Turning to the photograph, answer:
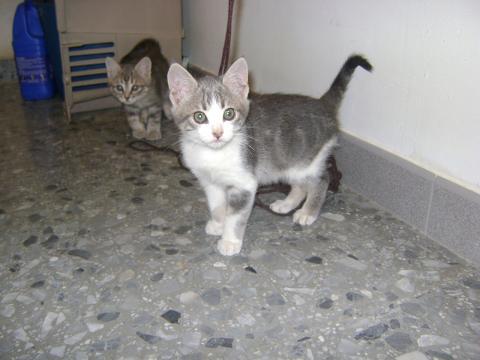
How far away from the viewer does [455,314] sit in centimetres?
128

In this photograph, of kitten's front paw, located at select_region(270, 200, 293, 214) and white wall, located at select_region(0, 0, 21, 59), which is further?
white wall, located at select_region(0, 0, 21, 59)

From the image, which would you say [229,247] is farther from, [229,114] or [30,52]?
[30,52]

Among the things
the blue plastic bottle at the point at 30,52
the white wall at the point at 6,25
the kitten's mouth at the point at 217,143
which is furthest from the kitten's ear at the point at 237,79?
the white wall at the point at 6,25

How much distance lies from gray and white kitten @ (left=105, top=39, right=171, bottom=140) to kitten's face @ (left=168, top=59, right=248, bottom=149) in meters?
1.08

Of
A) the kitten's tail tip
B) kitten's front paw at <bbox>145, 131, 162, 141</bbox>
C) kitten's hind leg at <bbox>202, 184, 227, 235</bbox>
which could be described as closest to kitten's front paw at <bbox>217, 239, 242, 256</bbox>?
kitten's hind leg at <bbox>202, 184, 227, 235</bbox>

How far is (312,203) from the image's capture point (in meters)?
1.79

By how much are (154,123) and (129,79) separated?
288 millimetres

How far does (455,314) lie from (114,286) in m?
1.01

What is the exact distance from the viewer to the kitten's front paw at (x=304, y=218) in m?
1.75

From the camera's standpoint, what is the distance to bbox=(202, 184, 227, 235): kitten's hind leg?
5.51 feet

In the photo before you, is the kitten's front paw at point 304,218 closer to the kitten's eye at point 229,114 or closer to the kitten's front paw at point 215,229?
the kitten's front paw at point 215,229

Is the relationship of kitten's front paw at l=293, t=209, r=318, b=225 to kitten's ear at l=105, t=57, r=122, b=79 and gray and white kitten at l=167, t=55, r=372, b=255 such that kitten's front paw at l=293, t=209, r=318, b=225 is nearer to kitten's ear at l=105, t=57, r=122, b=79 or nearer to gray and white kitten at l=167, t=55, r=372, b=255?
gray and white kitten at l=167, t=55, r=372, b=255

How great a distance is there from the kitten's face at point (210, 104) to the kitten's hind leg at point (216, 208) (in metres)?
0.23

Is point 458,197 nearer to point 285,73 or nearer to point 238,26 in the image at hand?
point 285,73
